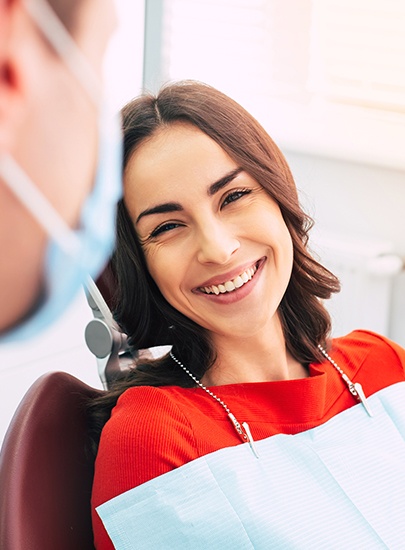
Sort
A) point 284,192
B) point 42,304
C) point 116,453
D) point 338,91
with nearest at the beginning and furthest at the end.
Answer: point 42,304
point 116,453
point 284,192
point 338,91

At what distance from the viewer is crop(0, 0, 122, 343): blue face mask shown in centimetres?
17

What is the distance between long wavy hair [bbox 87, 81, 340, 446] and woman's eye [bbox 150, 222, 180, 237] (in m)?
0.03

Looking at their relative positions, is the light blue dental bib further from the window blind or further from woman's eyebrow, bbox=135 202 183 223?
the window blind

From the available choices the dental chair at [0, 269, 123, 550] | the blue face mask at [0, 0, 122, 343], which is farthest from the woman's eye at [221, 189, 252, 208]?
the blue face mask at [0, 0, 122, 343]

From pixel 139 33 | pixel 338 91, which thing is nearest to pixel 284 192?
pixel 139 33

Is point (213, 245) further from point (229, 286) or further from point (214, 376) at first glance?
point (214, 376)

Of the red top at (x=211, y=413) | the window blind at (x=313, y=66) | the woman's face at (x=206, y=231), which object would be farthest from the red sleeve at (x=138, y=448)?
the window blind at (x=313, y=66)

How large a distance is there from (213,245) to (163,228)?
7 cm

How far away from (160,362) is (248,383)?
0.11m

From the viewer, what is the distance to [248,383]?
1027 millimetres

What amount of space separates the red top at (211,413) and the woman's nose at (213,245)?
18 cm

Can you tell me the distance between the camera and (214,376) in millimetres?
1046

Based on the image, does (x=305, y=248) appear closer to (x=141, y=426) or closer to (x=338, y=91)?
(x=141, y=426)

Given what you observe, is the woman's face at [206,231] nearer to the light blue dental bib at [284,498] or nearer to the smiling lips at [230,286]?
the smiling lips at [230,286]
